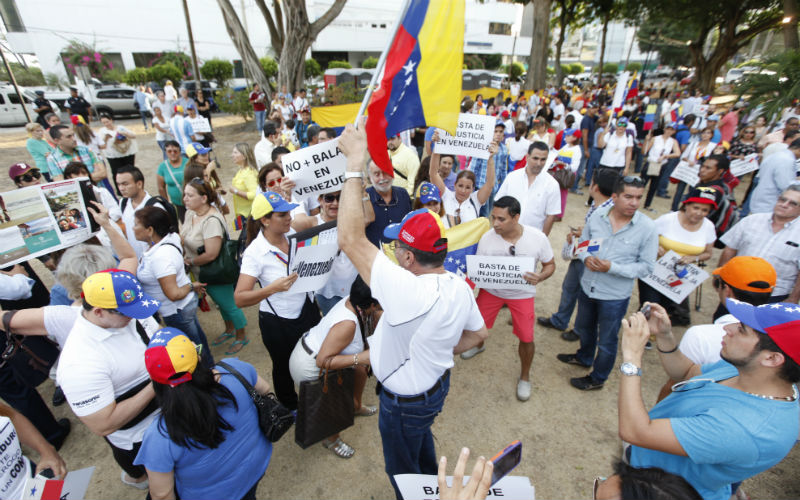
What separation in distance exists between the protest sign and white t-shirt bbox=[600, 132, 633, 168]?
365 inches

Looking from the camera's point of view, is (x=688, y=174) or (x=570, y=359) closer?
(x=570, y=359)

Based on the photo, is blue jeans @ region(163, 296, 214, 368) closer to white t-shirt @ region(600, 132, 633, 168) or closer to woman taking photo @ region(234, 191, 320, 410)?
woman taking photo @ region(234, 191, 320, 410)

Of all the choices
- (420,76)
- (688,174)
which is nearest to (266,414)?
(420,76)

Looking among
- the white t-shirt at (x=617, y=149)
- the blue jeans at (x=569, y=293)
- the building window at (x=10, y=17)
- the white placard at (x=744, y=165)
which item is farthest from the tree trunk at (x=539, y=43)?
the building window at (x=10, y=17)

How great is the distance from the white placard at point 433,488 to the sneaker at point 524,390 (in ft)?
7.81

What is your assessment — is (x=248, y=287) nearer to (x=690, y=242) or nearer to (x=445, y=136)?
(x=445, y=136)

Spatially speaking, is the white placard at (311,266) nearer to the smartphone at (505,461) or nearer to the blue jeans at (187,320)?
the blue jeans at (187,320)

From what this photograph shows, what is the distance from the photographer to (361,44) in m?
46.0

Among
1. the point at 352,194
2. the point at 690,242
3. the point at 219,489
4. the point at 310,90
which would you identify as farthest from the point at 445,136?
the point at 310,90

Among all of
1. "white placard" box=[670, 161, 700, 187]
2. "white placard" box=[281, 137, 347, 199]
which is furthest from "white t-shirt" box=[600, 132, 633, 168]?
"white placard" box=[281, 137, 347, 199]

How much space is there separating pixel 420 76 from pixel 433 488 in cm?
223

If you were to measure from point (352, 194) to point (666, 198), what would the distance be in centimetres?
1129

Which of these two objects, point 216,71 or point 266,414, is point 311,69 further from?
point 266,414

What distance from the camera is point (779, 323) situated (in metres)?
1.50
